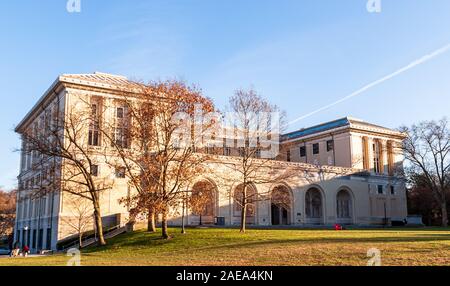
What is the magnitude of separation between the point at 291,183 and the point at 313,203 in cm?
655

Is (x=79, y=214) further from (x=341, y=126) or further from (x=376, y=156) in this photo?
(x=376, y=156)

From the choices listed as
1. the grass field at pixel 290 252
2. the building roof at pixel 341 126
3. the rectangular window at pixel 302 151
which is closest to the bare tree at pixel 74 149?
the grass field at pixel 290 252

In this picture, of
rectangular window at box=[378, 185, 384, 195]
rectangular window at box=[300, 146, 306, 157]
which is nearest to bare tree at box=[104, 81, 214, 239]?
rectangular window at box=[300, 146, 306, 157]

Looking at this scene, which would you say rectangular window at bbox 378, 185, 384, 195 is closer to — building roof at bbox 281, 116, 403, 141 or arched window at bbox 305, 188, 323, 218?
building roof at bbox 281, 116, 403, 141

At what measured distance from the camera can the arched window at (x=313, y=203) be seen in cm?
6338

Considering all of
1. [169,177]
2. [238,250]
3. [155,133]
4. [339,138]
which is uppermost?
[339,138]

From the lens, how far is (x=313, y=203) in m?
64.2

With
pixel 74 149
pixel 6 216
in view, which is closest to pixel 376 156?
pixel 74 149

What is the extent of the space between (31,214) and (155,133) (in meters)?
34.7

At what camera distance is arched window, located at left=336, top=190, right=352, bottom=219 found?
66.6 meters

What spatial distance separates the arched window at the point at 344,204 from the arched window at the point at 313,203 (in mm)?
3428
